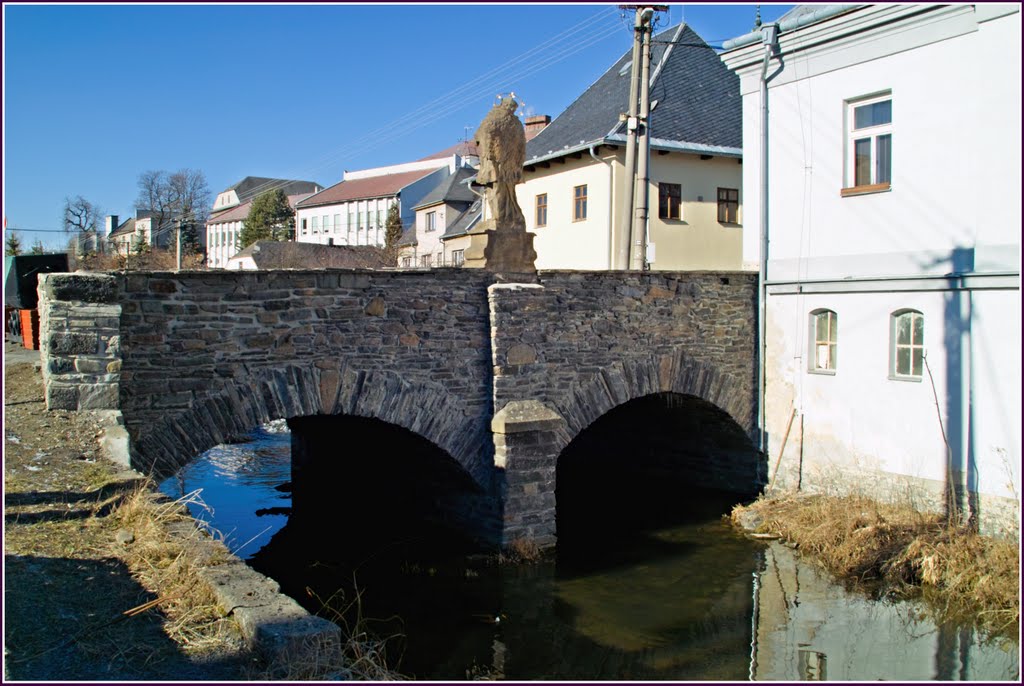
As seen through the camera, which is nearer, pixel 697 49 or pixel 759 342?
pixel 759 342

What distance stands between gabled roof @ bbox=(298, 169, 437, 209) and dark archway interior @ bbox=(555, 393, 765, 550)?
1239 inches

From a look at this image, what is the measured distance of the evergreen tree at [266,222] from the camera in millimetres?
52062

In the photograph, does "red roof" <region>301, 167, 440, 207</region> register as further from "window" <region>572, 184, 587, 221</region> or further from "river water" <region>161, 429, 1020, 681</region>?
"river water" <region>161, 429, 1020, 681</region>

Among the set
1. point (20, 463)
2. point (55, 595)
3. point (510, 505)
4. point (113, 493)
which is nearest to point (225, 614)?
point (55, 595)

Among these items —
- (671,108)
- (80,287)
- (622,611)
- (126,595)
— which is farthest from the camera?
(671,108)

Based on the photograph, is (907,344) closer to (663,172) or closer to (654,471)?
(654,471)

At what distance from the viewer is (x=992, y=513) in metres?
10.2

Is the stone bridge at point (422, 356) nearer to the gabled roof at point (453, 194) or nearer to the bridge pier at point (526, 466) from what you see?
the bridge pier at point (526, 466)

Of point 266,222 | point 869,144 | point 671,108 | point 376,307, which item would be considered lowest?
point 376,307

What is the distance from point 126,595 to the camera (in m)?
4.65

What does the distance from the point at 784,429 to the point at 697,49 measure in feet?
38.5

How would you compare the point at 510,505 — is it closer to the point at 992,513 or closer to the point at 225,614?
the point at 992,513

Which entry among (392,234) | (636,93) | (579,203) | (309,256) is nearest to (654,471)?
(636,93)

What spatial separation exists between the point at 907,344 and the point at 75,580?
9.84 metres
